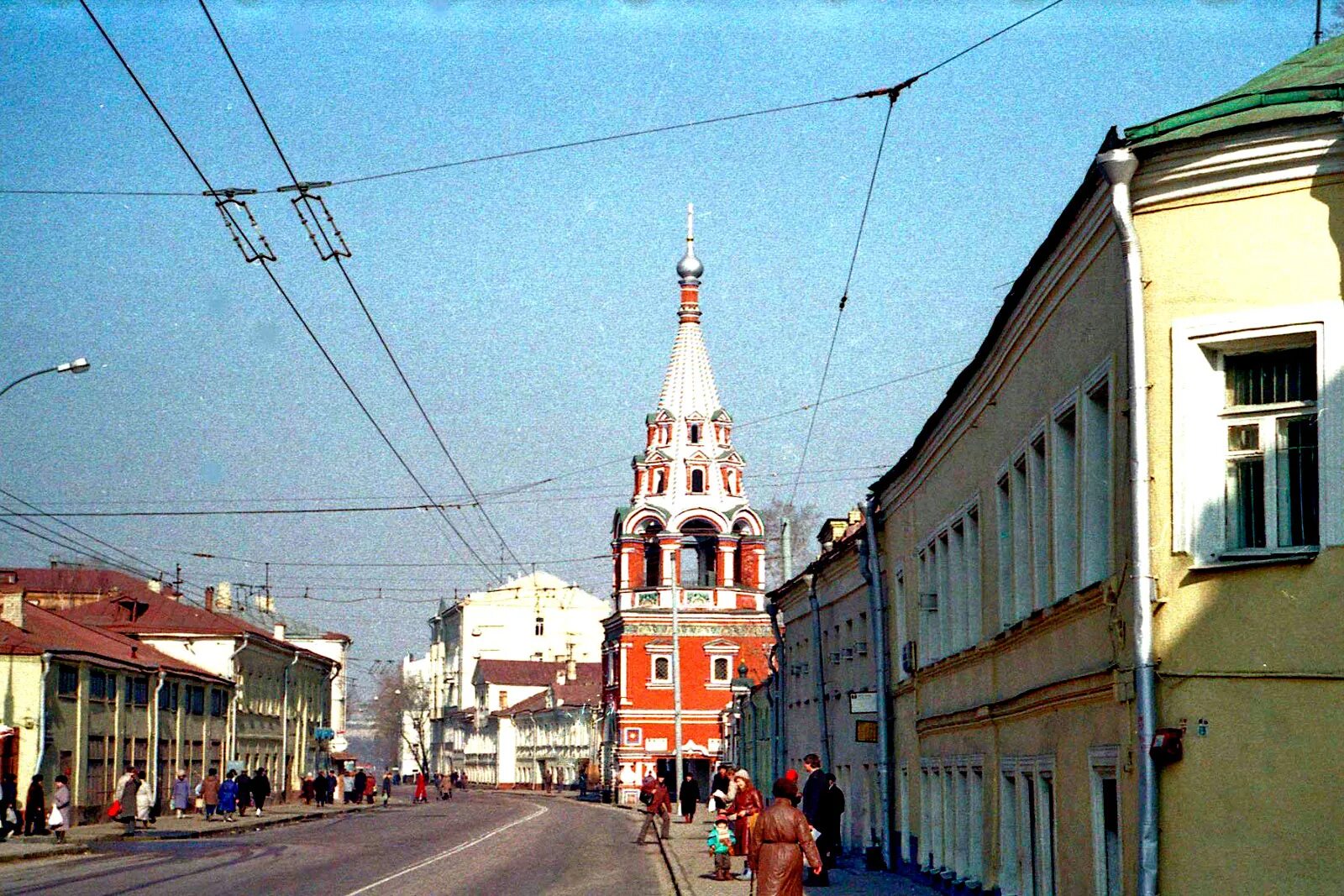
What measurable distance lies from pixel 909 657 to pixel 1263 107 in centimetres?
1518

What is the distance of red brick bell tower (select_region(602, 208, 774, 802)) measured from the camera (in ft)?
274

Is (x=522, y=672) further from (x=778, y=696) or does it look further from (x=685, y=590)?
(x=778, y=696)

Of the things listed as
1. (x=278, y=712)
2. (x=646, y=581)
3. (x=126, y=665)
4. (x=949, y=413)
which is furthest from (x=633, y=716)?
(x=949, y=413)

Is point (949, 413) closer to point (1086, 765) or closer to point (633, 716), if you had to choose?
point (1086, 765)

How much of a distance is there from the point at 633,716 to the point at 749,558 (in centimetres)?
938

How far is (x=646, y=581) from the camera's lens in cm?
8631

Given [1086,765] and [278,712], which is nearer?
[1086,765]

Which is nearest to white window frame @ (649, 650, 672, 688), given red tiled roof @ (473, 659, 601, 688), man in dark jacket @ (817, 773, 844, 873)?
red tiled roof @ (473, 659, 601, 688)

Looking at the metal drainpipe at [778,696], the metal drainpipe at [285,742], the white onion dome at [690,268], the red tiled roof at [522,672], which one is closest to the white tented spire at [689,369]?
the white onion dome at [690,268]

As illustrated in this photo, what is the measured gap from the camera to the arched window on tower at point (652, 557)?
83875 mm

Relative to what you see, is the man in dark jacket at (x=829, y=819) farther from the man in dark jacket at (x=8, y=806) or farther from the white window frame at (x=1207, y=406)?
the man in dark jacket at (x=8, y=806)

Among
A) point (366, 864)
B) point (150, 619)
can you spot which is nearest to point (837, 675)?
point (366, 864)

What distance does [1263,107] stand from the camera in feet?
36.5

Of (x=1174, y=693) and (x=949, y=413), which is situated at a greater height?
(x=949, y=413)
